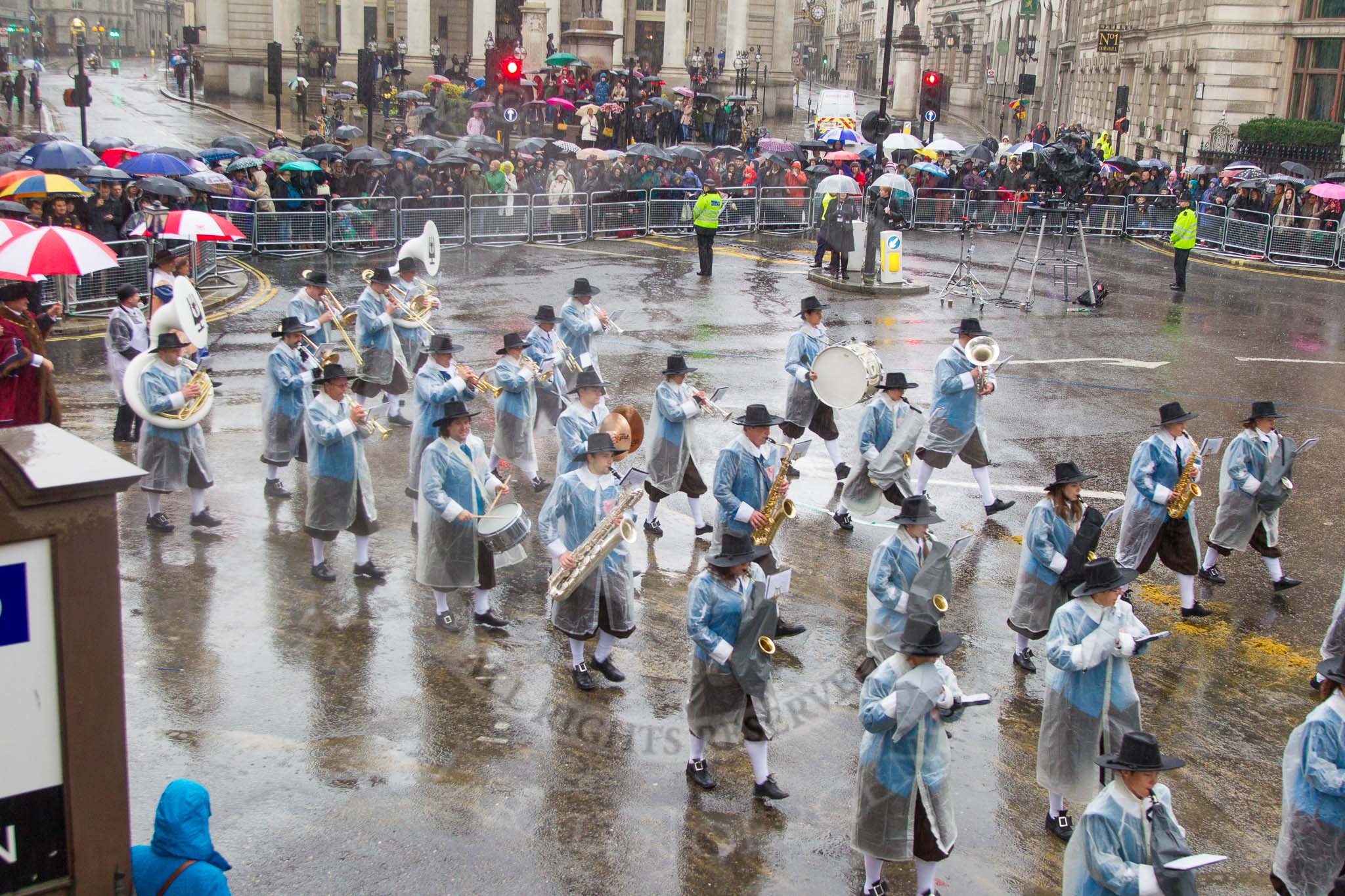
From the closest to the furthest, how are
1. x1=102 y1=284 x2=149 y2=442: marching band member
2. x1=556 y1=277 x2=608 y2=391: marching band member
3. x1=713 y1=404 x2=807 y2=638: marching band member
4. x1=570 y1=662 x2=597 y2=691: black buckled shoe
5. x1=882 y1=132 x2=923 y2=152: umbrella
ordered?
x1=570 y1=662 x2=597 y2=691: black buckled shoe
x1=713 y1=404 x2=807 y2=638: marching band member
x1=102 y1=284 x2=149 y2=442: marching band member
x1=556 y1=277 x2=608 y2=391: marching band member
x1=882 y1=132 x2=923 y2=152: umbrella

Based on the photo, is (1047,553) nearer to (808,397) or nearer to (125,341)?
(808,397)

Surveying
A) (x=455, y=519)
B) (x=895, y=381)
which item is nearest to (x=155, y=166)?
(x=455, y=519)

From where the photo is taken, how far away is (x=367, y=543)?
436 inches

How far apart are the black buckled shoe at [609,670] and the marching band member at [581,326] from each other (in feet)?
17.8

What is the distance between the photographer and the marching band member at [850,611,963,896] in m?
6.58

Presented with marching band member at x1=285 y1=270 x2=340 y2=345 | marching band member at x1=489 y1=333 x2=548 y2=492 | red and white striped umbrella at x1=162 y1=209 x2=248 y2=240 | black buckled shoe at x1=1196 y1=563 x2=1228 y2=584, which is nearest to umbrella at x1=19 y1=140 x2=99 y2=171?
red and white striped umbrella at x1=162 y1=209 x2=248 y2=240

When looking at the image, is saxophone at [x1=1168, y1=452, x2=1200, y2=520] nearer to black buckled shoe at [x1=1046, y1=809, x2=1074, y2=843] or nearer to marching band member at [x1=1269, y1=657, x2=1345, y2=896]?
black buckled shoe at [x1=1046, y1=809, x2=1074, y2=843]

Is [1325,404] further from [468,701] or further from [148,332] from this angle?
[148,332]

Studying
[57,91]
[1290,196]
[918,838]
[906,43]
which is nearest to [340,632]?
[918,838]

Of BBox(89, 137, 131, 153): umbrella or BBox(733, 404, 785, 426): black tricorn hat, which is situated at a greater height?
BBox(89, 137, 131, 153): umbrella

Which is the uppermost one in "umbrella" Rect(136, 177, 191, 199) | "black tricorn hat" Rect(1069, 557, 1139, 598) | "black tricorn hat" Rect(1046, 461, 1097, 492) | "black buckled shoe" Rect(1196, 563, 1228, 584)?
"umbrella" Rect(136, 177, 191, 199)

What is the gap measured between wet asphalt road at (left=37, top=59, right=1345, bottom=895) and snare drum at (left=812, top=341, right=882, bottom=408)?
1161mm

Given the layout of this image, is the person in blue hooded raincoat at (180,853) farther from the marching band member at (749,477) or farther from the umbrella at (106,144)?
the umbrella at (106,144)

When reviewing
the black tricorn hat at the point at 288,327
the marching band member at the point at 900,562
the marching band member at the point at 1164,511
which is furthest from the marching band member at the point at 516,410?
the marching band member at the point at 1164,511
